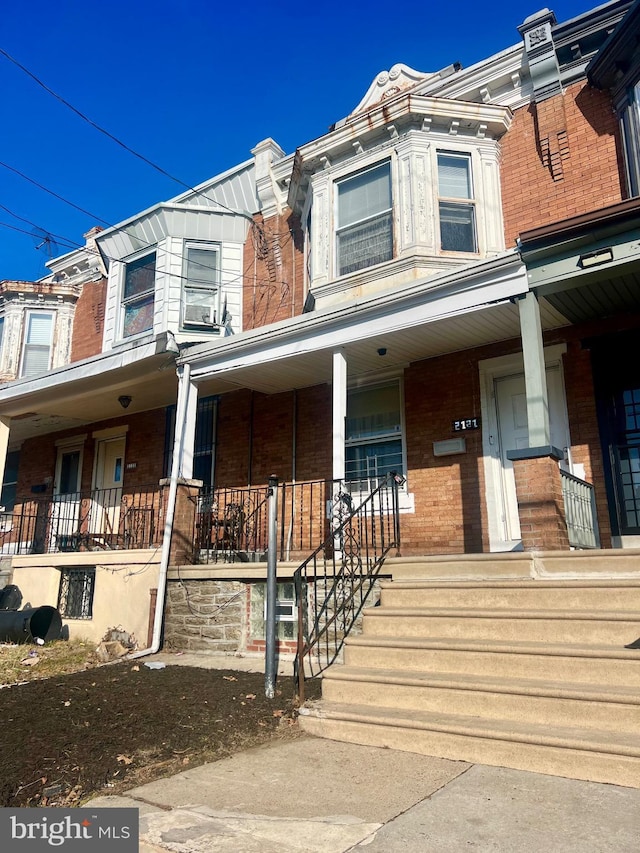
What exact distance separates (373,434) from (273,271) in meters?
3.98

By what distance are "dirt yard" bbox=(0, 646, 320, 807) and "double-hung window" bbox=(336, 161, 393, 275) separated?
19.5ft

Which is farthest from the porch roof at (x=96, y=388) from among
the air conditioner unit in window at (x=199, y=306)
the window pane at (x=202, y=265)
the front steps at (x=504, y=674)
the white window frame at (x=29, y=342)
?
the front steps at (x=504, y=674)

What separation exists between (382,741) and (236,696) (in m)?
1.78

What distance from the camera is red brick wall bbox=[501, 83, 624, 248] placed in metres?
8.53

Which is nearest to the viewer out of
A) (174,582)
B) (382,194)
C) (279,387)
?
(174,582)

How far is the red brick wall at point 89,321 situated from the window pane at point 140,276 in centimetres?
176

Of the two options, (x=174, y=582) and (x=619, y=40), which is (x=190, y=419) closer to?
(x=174, y=582)

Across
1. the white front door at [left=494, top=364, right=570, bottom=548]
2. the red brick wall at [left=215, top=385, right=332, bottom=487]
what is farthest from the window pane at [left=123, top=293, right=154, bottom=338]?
the white front door at [left=494, top=364, right=570, bottom=548]

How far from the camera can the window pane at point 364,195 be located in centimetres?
964

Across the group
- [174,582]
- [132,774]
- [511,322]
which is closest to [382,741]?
[132,774]

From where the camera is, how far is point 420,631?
5.36 metres

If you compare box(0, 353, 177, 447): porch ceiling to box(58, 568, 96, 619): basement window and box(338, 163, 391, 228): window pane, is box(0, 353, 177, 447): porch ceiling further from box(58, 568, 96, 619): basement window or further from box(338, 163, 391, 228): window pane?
box(338, 163, 391, 228): window pane

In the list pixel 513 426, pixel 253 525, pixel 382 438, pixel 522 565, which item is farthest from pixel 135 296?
pixel 522 565

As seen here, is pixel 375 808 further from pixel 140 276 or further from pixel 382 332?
pixel 140 276
